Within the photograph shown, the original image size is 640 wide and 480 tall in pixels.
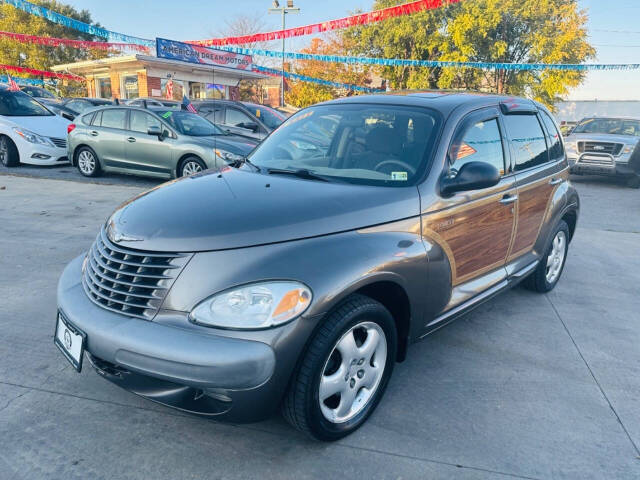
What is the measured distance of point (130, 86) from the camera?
25953 millimetres

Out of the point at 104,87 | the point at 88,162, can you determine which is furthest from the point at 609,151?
the point at 104,87

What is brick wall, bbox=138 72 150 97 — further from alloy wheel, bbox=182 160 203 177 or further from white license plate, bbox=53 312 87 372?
white license plate, bbox=53 312 87 372

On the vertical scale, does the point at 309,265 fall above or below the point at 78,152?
above

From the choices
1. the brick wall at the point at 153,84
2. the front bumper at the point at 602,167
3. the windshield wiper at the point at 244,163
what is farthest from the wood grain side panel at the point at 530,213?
the brick wall at the point at 153,84

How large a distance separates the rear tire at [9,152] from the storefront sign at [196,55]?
7.28 metres

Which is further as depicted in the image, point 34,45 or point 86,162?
point 34,45

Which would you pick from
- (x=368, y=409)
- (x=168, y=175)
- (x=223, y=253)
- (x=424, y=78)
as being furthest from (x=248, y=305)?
(x=424, y=78)

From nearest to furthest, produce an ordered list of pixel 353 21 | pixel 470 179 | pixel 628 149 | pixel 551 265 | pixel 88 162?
pixel 470 179
pixel 551 265
pixel 88 162
pixel 628 149
pixel 353 21

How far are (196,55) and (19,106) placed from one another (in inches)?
417

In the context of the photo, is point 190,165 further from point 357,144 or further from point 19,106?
point 357,144

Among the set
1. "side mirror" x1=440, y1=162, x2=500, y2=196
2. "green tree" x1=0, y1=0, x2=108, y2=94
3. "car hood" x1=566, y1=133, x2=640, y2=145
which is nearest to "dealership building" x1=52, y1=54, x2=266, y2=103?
"green tree" x1=0, y1=0, x2=108, y2=94

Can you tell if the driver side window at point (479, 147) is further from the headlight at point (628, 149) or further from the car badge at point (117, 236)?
the headlight at point (628, 149)

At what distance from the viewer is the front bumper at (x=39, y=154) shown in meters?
10.2

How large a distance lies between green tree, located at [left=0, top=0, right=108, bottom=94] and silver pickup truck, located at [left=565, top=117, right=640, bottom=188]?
33.9 meters
